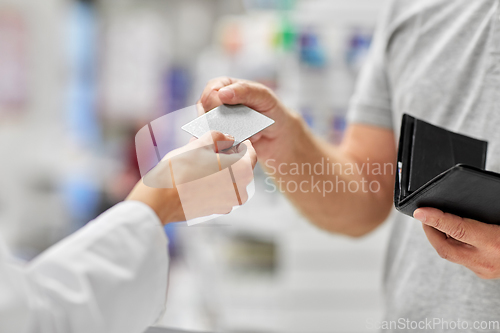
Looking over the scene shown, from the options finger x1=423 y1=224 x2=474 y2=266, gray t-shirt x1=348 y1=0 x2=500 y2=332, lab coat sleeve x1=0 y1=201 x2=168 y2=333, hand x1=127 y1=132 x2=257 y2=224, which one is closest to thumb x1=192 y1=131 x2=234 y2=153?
hand x1=127 y1=132 x2=257 y2=224

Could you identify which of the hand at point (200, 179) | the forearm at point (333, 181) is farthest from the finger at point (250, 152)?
the forearm at point (333, 181)

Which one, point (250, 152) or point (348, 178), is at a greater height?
point (250, 152)

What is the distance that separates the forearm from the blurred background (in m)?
0.21

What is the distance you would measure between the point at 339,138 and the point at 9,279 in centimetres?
151

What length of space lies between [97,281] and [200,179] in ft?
0.54

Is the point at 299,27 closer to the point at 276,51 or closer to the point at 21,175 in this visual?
the point at 276,51

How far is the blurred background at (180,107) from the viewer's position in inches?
68.9

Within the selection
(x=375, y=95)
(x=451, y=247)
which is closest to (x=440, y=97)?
(x=375, y=95)

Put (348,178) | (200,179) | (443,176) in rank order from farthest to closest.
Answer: (348,178) → (200,179) → (443,176)

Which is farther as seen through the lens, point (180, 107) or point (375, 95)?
point (180, 107)

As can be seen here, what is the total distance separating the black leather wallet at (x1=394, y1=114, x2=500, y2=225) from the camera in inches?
16.3

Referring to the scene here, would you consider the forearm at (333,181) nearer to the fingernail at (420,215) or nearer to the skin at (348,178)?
the skin at (348,178)

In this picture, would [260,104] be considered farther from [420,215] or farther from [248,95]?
[420,215]

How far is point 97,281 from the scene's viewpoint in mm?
481
